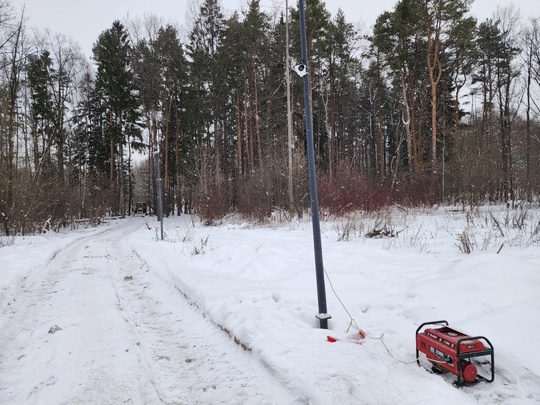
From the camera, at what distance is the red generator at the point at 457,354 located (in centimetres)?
230

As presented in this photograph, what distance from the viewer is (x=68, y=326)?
3.96 meters

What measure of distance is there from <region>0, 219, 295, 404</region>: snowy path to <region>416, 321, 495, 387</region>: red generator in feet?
3.88

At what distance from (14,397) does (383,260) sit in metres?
5.21

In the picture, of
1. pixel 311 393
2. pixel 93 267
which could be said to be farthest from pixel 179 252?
pixel 311 393

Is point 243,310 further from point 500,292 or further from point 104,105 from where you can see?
point 104,105

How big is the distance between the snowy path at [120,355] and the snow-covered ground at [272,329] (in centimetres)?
1

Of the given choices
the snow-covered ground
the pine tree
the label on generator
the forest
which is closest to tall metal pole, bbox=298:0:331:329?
the snow-covered ground

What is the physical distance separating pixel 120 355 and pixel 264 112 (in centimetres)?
2406

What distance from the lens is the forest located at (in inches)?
642

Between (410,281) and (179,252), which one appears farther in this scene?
(179,252)

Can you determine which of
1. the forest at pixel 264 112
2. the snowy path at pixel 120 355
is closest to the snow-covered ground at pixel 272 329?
the snowy path at pixel 120 355

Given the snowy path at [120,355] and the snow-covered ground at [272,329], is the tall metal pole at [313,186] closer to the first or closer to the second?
the snow-covered ground at [272,329]

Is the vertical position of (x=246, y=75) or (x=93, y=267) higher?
(x=246, y=75)

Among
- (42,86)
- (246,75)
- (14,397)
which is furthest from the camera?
(42,86)
